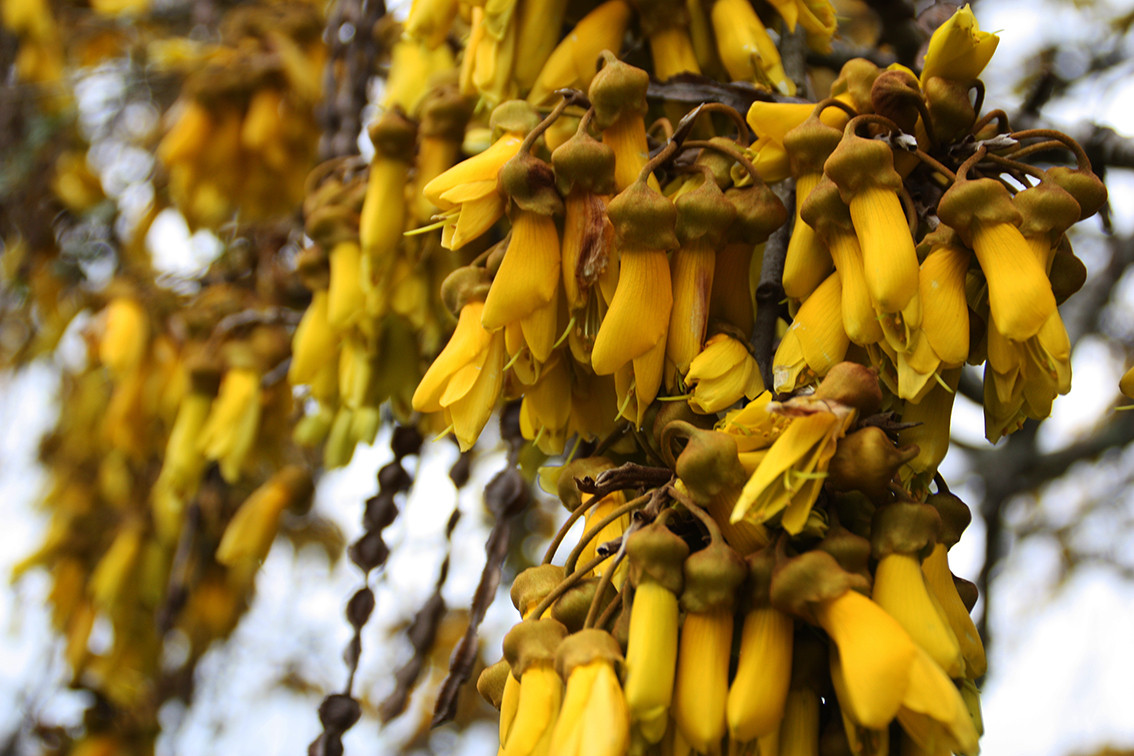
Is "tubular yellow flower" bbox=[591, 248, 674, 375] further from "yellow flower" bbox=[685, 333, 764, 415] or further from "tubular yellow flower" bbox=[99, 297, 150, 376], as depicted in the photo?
"tubular yellow flower" bbox=[99, 297, 150, 376]

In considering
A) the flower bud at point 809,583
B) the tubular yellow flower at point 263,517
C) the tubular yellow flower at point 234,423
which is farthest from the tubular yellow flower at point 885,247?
the tubular yellow flower at point 263,517

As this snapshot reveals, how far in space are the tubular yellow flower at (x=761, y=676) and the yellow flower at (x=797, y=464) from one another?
0.07 meters

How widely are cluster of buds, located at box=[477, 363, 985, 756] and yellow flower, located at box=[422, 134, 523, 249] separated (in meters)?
0.27

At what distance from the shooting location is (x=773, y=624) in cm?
67

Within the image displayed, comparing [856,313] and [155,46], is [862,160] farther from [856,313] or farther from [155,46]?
[155,46]

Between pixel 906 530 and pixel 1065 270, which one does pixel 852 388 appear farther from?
pixel 1065 270

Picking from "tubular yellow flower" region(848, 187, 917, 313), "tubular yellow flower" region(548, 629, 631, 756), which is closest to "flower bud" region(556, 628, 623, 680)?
"tubular yellow flower" region(548, 629, 631, 756)

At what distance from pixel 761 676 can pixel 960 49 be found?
21.5 inches

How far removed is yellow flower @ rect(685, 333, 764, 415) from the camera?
2.57ft

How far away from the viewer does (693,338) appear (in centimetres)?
80

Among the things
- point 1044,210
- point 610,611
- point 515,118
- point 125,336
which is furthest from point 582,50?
point 125,336

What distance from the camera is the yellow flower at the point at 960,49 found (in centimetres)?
82

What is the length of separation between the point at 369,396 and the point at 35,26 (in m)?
2.24

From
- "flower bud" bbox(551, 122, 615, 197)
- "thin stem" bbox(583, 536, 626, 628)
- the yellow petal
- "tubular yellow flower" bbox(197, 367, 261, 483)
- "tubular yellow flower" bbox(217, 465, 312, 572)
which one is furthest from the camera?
→ "tubular yellow flower" bbox(217, 465, 312, 572)
